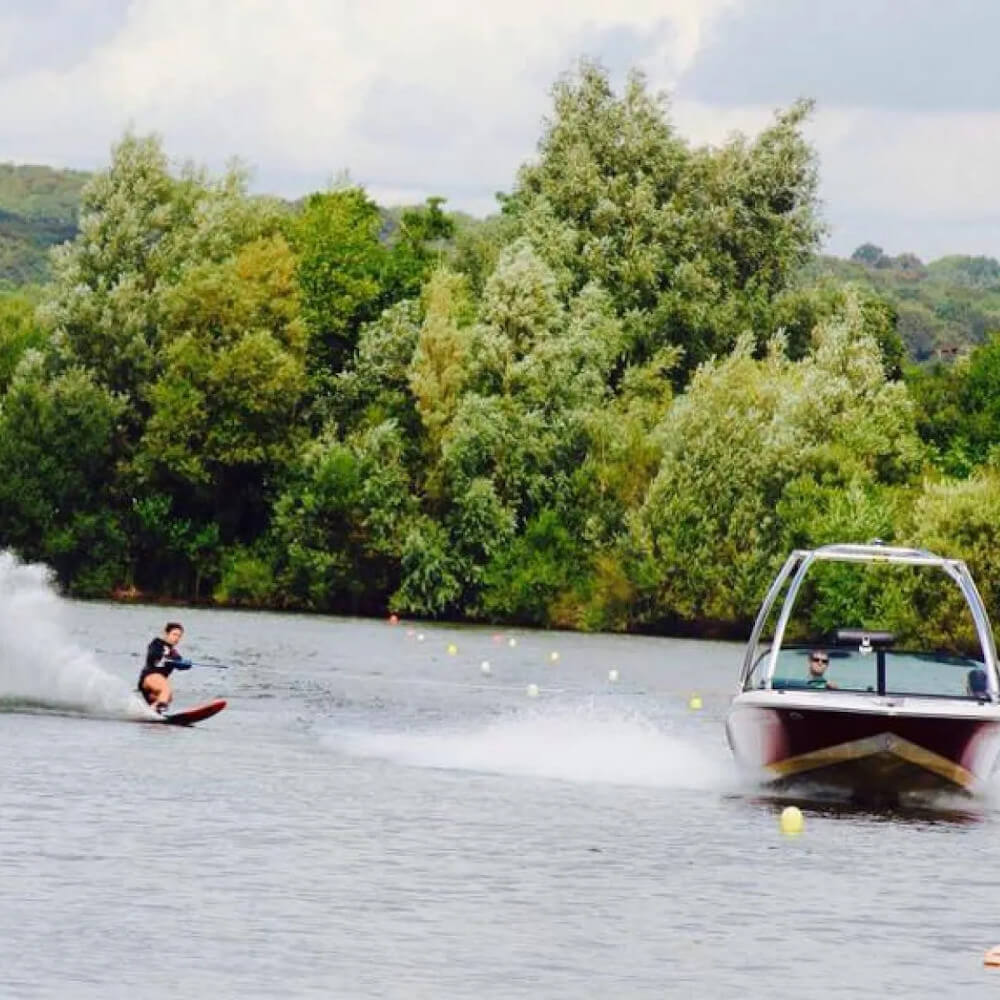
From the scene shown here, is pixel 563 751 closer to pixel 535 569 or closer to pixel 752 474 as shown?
pixel 752 474

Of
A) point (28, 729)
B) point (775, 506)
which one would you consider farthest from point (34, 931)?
point (775, 506)

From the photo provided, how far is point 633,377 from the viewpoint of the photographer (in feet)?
307

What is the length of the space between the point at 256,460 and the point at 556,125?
18.4 metres

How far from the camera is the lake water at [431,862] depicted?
2064 centimetres

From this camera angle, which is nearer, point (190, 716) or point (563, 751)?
point (563, 751)

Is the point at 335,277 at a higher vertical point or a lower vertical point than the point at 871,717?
higher

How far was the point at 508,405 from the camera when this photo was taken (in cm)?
8556

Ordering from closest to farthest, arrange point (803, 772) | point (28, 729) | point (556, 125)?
1. point (803, 772)
2. point (28, 729)
3. point (556, 125)

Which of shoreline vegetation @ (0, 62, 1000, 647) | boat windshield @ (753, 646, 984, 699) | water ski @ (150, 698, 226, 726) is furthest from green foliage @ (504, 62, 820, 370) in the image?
boat windshield @ (753, 646, 984, 699)

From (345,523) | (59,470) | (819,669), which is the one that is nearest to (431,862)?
(819,669)

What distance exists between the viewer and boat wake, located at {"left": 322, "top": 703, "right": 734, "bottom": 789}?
1454 inches

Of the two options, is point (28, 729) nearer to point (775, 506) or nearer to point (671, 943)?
point (671, 943)

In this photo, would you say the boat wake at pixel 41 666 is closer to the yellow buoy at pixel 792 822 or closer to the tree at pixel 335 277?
the yellow buoy at pixel 792 822

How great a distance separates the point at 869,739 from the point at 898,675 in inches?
103
